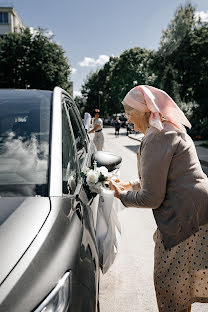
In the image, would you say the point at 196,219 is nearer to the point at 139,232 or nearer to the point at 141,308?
the point at 141,308

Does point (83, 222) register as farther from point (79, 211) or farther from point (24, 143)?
point (24, 143)

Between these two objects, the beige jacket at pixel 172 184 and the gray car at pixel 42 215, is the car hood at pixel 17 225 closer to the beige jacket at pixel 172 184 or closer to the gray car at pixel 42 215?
the gray car at pixel 42 215

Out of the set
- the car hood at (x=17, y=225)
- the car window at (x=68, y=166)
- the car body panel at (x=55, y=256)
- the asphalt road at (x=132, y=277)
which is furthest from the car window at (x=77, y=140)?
the asphalt road at (x=132, y=277)

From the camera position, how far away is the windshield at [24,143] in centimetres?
180

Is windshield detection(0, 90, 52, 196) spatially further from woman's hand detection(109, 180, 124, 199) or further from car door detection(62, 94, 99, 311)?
woman's hand detection(109, 180, 124, 199)

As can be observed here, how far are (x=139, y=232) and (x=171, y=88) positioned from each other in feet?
93.5

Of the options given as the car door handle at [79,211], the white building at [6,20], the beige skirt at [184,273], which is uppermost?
the white building at [6,20]

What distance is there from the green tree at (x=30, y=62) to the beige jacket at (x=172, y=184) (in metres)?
35.5

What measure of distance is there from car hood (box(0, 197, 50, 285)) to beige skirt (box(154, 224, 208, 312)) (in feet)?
2.99

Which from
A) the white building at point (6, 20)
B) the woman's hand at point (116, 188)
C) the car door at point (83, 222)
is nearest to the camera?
the car door at point (83, 222)

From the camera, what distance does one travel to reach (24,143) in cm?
210

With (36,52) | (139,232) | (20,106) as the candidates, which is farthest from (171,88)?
(20,106)

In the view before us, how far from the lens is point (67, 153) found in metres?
2.11

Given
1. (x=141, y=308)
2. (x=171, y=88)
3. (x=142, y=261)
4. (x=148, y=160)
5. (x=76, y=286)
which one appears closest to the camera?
(x=76, y=286)
